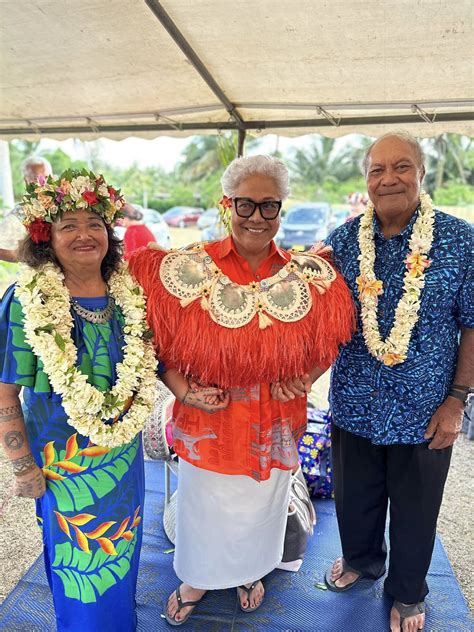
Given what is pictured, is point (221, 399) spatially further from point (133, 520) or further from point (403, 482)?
point (403, 482)

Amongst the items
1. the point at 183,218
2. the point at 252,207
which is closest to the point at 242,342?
the point at 252,207

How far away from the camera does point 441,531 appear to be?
2.92 m

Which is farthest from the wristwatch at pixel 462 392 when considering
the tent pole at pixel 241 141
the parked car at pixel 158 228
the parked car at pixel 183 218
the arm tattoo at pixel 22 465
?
the parked car at pixel 183 218

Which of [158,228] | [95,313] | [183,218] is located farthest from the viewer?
[183,218]

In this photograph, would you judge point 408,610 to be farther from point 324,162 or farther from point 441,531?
point 324,162

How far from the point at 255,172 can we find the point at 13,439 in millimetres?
1252

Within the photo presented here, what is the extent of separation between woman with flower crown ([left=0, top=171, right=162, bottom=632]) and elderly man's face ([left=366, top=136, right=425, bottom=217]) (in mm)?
1016

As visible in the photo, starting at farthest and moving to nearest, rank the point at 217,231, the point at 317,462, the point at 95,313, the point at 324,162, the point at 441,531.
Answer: the point at 324,162, the point at 217,231, the point at 317,462, the point at 441,531, the point at 95,313

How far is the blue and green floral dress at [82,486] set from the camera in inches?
58.9

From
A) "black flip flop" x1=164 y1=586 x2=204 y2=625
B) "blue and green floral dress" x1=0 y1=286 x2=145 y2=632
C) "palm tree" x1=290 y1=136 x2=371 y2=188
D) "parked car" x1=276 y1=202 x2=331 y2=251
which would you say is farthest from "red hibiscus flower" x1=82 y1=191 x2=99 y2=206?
"palm tree" x1=290 y1=136 x2=371 y2=188

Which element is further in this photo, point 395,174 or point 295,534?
point 295,534

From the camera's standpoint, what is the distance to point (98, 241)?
1559 mm

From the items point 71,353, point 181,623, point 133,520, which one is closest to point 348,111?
point 71,353

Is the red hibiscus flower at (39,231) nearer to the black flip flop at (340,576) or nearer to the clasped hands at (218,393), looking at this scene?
the clasped hands at (218,393)
